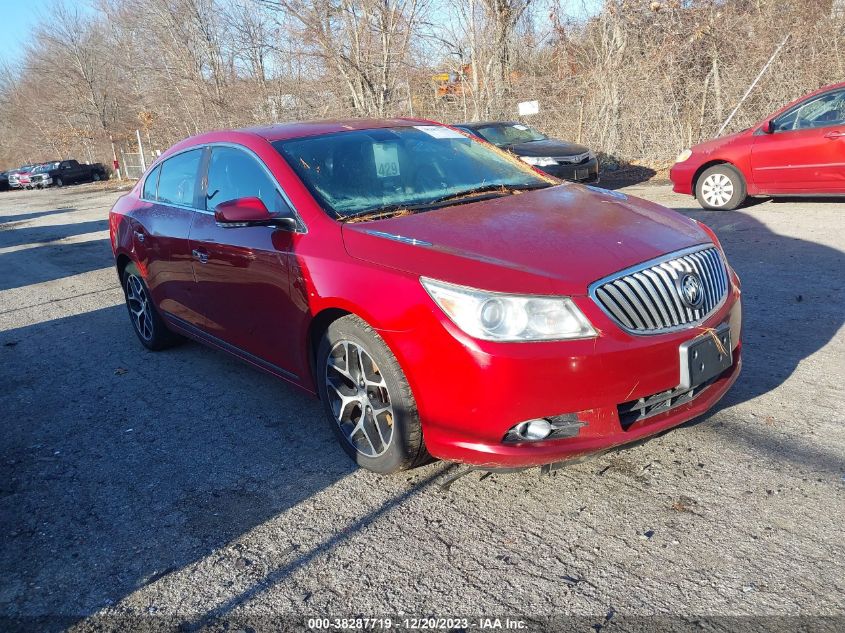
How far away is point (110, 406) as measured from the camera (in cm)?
470

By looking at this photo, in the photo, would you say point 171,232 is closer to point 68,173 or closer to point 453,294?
point 453,294

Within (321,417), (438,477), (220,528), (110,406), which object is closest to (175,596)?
(220,528)

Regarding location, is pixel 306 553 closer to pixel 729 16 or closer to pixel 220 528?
Answer: pixel 220 528

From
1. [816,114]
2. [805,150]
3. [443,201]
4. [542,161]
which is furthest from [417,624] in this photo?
[542,161]

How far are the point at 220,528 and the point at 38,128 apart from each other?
178ft

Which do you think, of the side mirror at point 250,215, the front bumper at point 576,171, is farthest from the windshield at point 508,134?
the side mirror at point 250,215

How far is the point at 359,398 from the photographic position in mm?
3398

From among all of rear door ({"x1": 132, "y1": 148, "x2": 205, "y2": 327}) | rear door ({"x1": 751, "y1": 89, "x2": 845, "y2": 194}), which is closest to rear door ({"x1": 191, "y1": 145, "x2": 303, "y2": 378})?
rear door ({"x1": 132, "y1": 148, "x2": 205, "y2": 327})

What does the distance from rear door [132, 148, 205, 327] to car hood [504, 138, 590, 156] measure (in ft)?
28.9

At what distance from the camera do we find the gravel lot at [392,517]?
2.54 m

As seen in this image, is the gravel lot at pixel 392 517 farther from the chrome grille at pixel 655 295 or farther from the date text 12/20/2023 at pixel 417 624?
the chrome grille at pixel 655 295

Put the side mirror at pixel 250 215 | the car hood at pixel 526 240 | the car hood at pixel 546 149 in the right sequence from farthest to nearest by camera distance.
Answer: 1. the car hood at pixel 546 149
2. the side mirror at pixel 250 215
3. the car hood at pixel 526 240

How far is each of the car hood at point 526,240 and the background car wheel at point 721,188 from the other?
663 cm

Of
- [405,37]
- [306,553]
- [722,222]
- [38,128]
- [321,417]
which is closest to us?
[306,553]
